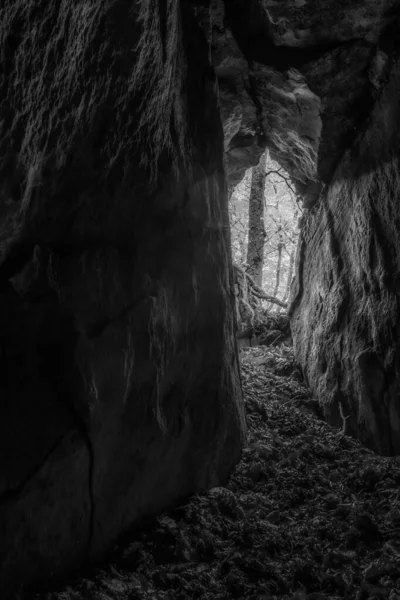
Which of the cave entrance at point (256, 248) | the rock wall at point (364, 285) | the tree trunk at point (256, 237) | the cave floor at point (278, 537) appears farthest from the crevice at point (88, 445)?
the tree trunk at point (256, 237)

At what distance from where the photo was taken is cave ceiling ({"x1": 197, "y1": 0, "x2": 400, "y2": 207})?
177 inches

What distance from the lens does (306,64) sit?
4848 millimetres

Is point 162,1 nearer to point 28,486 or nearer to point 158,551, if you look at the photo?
point 28,486

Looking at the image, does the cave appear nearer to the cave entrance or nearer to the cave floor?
the cave floor

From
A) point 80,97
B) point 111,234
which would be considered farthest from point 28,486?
point 80,97

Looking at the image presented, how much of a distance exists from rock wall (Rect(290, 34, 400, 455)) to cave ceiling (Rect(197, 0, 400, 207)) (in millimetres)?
181

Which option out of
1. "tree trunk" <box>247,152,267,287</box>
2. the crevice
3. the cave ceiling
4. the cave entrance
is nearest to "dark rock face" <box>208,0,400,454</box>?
the cave ceiling

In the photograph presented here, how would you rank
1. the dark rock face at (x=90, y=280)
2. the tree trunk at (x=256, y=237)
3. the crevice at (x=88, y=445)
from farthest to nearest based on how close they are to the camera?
1. the tree trunk at (x=256, y=237)
2. the crevice at (x=88, y=445)
3. the dark rock face at (x=90, y=280)

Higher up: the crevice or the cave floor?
the crevice

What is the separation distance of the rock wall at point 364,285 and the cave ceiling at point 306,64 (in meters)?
0.18

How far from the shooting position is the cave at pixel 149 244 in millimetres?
2693

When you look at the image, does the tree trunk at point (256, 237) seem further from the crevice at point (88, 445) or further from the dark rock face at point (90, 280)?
the crevice at point (88, 445)

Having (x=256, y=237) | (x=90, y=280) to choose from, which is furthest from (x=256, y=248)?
(x=90, y=280)

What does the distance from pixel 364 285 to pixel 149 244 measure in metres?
2.67
